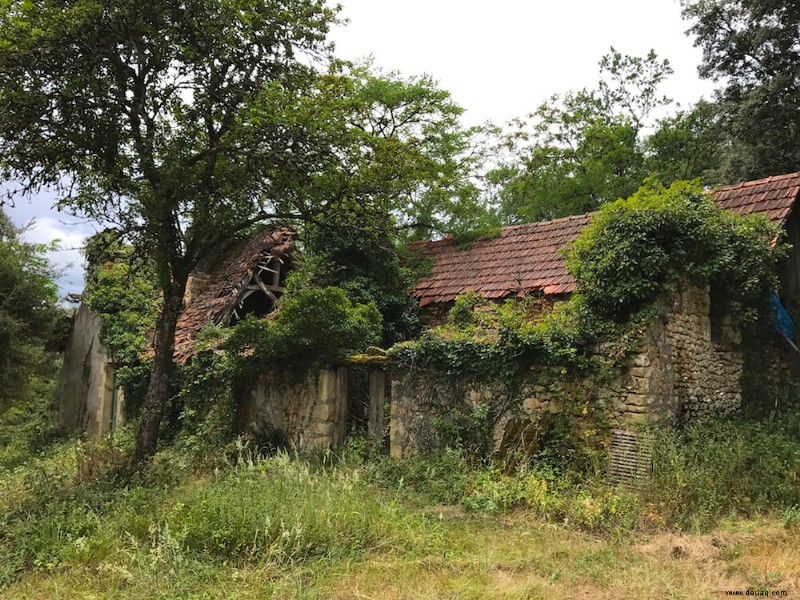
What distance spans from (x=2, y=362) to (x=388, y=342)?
1141 cm

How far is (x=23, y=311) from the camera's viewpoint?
18.1 m

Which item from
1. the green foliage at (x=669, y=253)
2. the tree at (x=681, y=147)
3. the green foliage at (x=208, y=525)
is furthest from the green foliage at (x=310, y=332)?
the tree at (x=681, y=147)

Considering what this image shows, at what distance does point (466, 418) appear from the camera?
10.1 meters

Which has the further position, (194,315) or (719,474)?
(194,315)

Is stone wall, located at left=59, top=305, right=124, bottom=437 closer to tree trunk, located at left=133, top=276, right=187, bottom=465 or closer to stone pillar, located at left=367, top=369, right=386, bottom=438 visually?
tree trunk, located at left=133, top=276, right=187, bottom=465

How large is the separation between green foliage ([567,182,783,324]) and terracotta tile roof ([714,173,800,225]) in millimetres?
1068

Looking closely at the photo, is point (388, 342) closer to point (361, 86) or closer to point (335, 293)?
point (335, 293)

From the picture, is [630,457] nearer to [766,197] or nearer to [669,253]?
[669,253]

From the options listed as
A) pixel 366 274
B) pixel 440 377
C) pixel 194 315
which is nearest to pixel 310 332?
pixel 440 377

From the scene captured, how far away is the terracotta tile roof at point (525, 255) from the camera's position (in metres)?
12.2

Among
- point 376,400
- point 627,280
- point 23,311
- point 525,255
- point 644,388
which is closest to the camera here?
point 644,388

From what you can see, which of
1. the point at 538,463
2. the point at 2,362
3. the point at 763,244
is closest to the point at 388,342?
the point at 538,463

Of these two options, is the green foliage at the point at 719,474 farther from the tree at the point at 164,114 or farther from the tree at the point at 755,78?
the tree at the point at 755,78

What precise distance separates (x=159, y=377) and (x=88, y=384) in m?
8.66
